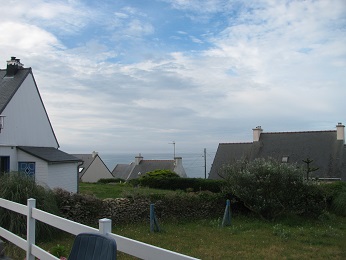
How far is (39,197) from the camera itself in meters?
10.4

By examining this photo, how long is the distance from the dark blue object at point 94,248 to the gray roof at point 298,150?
101 ft

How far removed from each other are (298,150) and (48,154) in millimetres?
24671

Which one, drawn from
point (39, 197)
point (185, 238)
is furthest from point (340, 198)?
point (39, 197)

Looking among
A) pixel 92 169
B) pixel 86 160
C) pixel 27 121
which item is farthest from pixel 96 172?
pixel 27 121

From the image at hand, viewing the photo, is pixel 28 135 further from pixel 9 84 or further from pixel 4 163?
pixel 9 84

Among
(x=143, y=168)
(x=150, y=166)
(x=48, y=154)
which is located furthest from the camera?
(x=150, y=166)

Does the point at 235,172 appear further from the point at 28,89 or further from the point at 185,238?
the point at 28,89

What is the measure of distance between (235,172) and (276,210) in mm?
2196

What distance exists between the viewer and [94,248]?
3312 mm

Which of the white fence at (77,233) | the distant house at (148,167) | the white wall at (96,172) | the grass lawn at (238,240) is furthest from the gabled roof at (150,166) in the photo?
the white fence at (77,233)

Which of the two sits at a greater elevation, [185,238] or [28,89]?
[28,89]

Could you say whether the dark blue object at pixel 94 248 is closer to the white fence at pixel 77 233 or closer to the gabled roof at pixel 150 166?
the white fence at pixel 77 233

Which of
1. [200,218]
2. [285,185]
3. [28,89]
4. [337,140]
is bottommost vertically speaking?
Answer: [200,218]

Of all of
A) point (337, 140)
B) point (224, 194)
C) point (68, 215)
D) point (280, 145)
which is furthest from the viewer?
point (280, 145)
